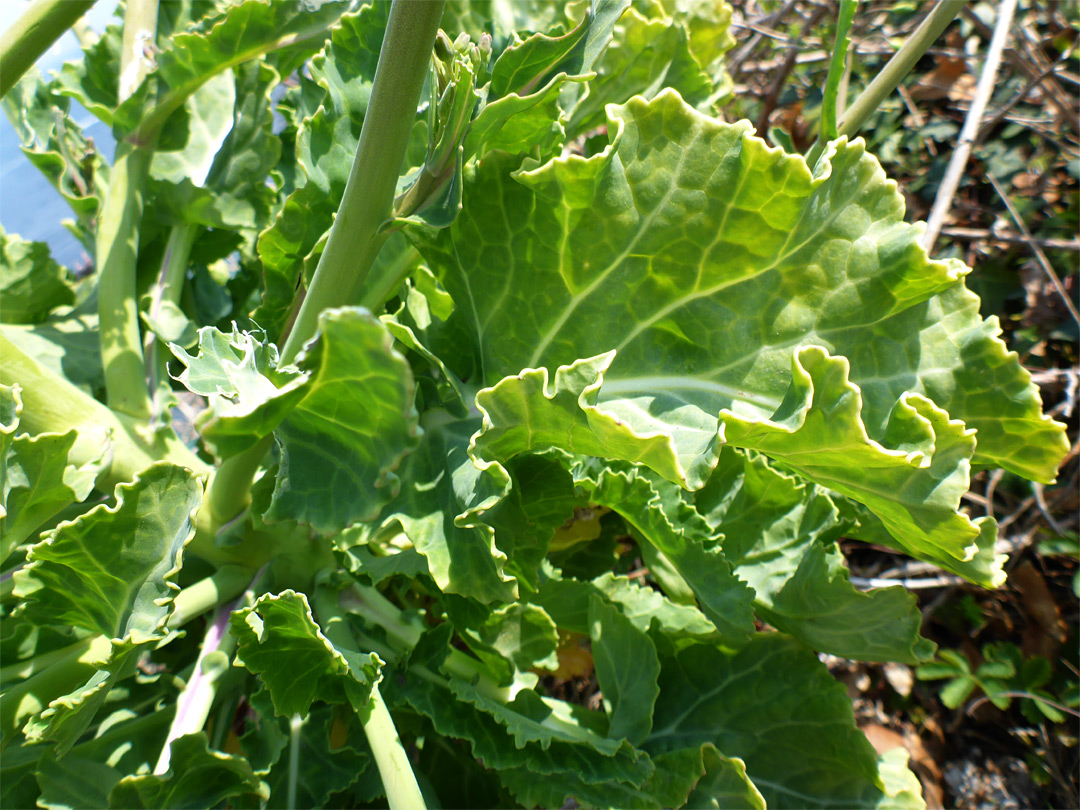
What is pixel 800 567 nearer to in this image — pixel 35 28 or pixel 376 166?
pixel 376 166

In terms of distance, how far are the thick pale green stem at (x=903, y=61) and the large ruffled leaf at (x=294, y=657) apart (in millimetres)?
710

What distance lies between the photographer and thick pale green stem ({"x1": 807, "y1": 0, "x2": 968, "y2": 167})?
2.82ft

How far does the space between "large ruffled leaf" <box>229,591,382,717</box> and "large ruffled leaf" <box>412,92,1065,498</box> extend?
0.38m

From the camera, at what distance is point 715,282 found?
2.69 feet

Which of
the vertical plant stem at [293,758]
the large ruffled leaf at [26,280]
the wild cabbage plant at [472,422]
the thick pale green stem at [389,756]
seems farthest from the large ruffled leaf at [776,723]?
the large ruffled leaf at [26,280]

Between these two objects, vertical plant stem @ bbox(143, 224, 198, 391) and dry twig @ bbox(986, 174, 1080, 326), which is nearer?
vertical plant stem @ bbox(143, 224, 198, 391)

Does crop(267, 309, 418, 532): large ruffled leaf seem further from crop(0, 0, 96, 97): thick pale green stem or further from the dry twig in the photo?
the dry twig

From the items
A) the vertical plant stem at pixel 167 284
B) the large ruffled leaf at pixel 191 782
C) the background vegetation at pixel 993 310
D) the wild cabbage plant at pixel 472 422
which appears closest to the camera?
the wild cabbage plant at pixel 472 422

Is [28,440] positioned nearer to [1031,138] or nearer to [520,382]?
[520,382]

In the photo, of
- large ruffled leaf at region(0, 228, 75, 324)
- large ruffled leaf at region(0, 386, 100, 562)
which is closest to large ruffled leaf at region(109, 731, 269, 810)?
large ruffled leaf at region(0, 386, 100, 562)

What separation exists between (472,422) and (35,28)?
1.83ft

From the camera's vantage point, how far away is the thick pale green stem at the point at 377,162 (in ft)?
1.95

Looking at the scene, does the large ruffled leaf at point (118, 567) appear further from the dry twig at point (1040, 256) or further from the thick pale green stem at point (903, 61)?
the dry twig at point (1040, 256)

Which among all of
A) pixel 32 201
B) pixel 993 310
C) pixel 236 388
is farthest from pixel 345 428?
pixel 32 201
